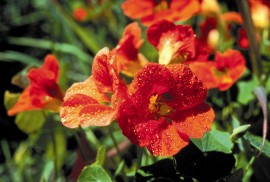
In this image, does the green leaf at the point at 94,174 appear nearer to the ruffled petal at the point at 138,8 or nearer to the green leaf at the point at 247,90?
the ruffled petal at the point at 138,8

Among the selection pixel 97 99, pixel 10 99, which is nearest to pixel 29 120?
pixel 10 99

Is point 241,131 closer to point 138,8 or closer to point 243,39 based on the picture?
point 138,8

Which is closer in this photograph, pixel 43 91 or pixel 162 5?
pixel 43 91

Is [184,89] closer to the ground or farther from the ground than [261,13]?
farther from the ground

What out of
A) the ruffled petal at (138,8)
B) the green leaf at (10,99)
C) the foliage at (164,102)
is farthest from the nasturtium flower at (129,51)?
the green leaf at (10,99)

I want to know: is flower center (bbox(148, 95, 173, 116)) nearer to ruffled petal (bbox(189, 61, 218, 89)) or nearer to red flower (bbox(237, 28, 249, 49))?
ruffled petal (bbox(189, 61, 218, 89))

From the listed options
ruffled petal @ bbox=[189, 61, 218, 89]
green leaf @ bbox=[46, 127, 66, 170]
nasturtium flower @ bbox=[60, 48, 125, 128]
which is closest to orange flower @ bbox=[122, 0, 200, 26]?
ruffled petal @ bbox=[189, 61, 218, 89]

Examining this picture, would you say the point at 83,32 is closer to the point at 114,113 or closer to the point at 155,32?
the point at 155,32
